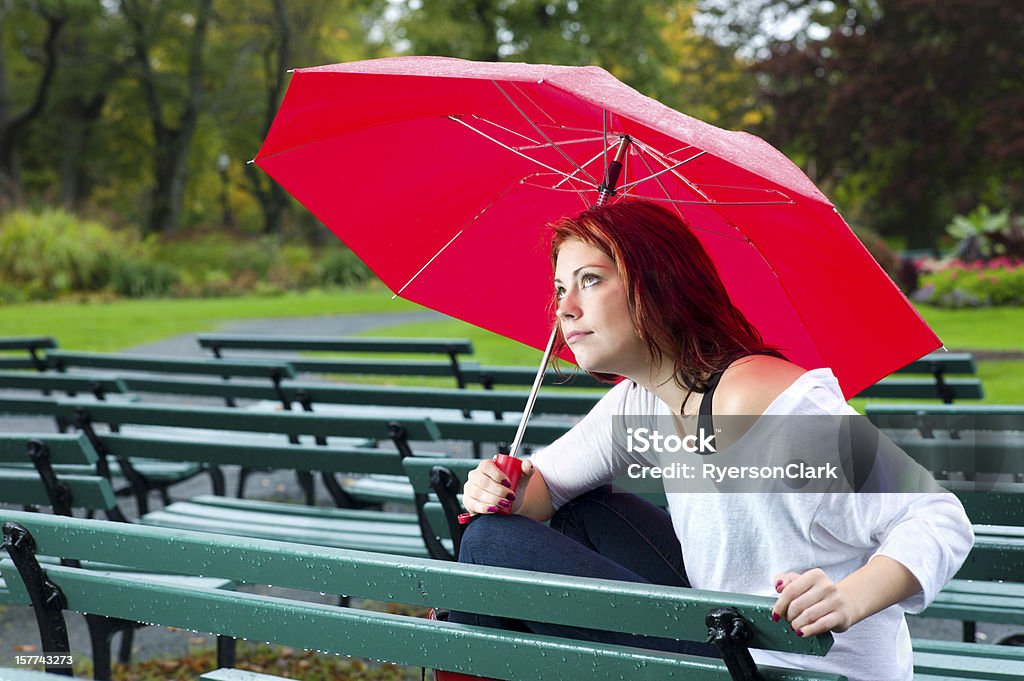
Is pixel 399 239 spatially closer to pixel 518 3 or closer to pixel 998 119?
pixel 518 3

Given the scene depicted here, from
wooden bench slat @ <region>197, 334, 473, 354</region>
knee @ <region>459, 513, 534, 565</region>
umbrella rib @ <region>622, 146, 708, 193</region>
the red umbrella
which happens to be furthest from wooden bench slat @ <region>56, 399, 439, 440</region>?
wooden bench slat @ <region>197, 334, 473, 354</region>

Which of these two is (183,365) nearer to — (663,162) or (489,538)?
(663,162)

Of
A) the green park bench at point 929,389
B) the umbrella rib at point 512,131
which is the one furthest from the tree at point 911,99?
the umbrella rib at point 512,131

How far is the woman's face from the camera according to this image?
2238 mm

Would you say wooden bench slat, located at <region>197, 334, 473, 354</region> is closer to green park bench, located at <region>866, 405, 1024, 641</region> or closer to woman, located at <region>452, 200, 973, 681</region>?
green park bench, located at <region>866, 405, 1024, 641</region>

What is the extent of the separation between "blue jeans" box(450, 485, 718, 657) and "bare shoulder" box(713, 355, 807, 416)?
407 mm

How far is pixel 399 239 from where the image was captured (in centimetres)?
329

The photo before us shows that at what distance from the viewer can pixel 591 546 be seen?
8.27 ft

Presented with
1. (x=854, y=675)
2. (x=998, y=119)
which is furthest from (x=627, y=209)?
(x=998, y=119)

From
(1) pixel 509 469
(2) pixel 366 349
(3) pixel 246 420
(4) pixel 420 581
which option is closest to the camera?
(4) pixel 420 581

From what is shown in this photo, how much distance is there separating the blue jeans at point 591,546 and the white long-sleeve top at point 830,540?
0.16 m

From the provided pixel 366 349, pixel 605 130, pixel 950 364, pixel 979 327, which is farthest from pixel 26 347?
pixel 979 327

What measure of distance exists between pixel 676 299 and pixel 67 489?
6.74 feet

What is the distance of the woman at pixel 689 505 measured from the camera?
1.81 m
